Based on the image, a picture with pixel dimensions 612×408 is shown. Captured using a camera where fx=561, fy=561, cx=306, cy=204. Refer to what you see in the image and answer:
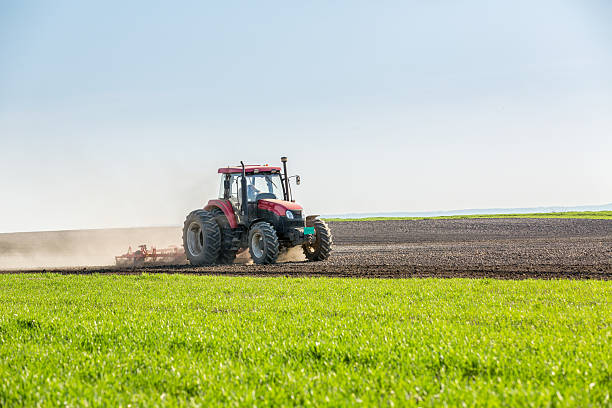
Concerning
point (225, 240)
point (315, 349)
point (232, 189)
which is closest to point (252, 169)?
point (232, 189)

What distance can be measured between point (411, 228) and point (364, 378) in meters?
41.2

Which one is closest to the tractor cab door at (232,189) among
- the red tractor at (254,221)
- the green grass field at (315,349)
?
the red tractor at (254,221)

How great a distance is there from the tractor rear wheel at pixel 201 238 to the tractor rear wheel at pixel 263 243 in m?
1.33

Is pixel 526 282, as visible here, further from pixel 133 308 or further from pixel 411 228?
pixel 411 228

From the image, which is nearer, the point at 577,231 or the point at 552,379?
the point at 552,379

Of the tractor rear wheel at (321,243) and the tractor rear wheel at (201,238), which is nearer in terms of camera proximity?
the tractor rear wheel at (201,238)

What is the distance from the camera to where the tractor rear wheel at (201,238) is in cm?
1947

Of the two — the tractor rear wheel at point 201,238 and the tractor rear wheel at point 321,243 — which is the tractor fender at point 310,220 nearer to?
the tractor rear wheel at point 321,243

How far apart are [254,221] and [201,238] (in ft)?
8.14

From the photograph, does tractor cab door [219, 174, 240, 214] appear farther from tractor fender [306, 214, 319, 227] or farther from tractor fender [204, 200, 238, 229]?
tractor fender [306, 214, 319, 227]

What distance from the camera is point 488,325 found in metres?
7.23

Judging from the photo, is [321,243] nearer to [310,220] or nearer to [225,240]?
[310,220]

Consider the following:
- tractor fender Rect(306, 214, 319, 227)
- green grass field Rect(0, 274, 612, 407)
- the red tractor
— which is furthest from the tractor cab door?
green grass field Rect(0, 274, 612, 407)

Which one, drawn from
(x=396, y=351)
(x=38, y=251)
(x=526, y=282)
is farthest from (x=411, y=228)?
(x=396, y=351)
